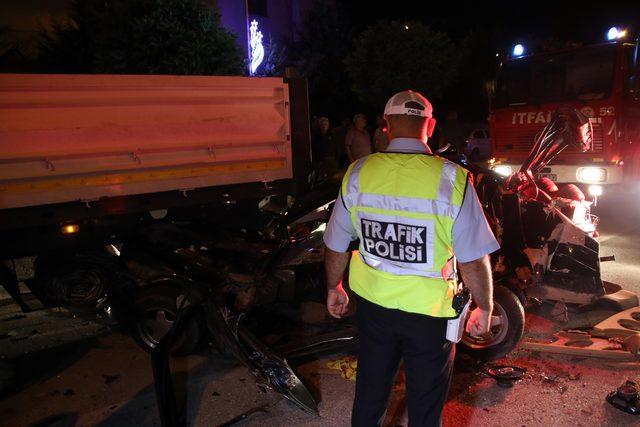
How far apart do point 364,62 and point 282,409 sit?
55.7 feet

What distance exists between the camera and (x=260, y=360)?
3057 millimetres

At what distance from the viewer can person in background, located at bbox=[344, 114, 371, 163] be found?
952 cm

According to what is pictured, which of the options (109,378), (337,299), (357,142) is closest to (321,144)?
(357,142)

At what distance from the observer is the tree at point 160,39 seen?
8219mm

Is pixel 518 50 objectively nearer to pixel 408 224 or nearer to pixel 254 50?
pixel 408 224

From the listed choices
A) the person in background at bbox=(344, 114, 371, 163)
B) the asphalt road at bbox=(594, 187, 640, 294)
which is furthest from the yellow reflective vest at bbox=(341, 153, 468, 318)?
the person in background at bbox=(344, 114, 371, 163)

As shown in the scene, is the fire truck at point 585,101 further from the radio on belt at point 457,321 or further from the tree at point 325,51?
the tree at point 325,51

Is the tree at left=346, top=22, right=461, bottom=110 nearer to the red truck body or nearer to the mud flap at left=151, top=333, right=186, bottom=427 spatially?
the red truck body

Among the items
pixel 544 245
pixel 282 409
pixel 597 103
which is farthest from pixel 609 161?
pixel 282 409

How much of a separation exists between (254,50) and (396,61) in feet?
18.3

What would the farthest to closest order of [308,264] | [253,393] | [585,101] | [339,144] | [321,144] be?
[339,144]
[321,144]
[585,101]
[308,264]
[253,393]

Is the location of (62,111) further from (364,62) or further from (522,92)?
(364,62)

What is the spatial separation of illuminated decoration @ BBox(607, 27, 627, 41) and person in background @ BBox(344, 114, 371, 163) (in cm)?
417

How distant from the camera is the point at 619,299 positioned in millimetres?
4520
